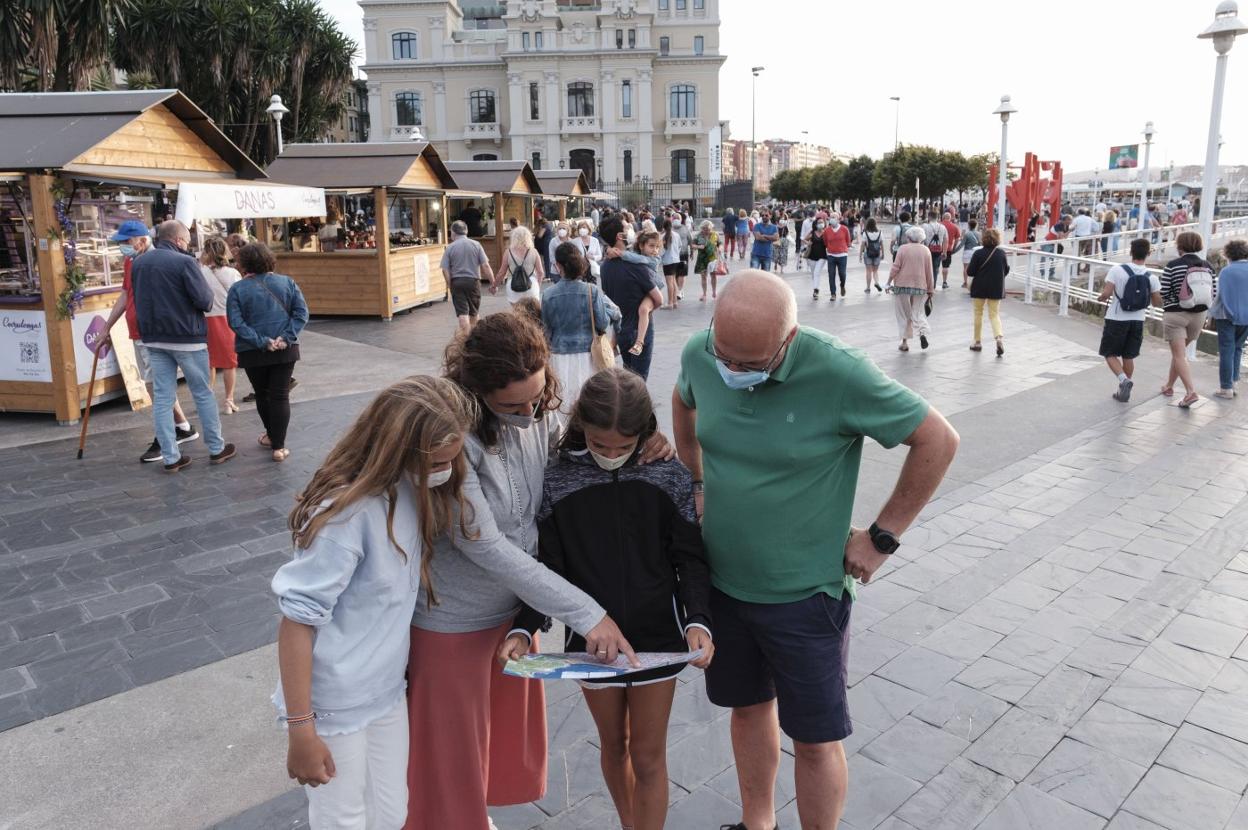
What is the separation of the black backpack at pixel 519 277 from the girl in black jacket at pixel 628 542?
7743 millimetres

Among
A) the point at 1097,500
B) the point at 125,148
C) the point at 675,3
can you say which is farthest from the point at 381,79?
the point at 1097,500

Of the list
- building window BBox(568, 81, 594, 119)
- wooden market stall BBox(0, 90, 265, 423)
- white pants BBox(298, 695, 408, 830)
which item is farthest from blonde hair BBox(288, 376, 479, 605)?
building window BBox(568, 81, 594, 119)

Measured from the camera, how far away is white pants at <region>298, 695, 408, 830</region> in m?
2.05

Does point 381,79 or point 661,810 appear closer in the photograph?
point 661,810

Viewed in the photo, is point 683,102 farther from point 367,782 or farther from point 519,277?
point 367,782

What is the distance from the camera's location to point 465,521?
2.03 metres

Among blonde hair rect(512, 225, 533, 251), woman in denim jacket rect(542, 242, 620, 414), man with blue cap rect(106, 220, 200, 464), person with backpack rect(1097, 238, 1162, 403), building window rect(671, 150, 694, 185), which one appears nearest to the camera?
woman in denim jacket rect(542, 242, 620, 414)

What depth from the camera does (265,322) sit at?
21.0 ft

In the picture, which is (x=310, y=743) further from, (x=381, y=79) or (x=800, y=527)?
(x=381, y=79)

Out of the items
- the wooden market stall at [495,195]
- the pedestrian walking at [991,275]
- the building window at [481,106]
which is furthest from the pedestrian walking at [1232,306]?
the building window at [481,106]

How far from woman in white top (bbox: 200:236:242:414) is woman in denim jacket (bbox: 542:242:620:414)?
354 cm

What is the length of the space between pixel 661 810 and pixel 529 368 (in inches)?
48.6

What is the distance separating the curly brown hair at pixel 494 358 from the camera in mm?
2107

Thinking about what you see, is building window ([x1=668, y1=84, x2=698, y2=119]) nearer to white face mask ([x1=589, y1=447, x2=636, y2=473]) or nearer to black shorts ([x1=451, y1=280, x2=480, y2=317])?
black shorts ([x1=451, y1=280, x2=480, y2=317])
